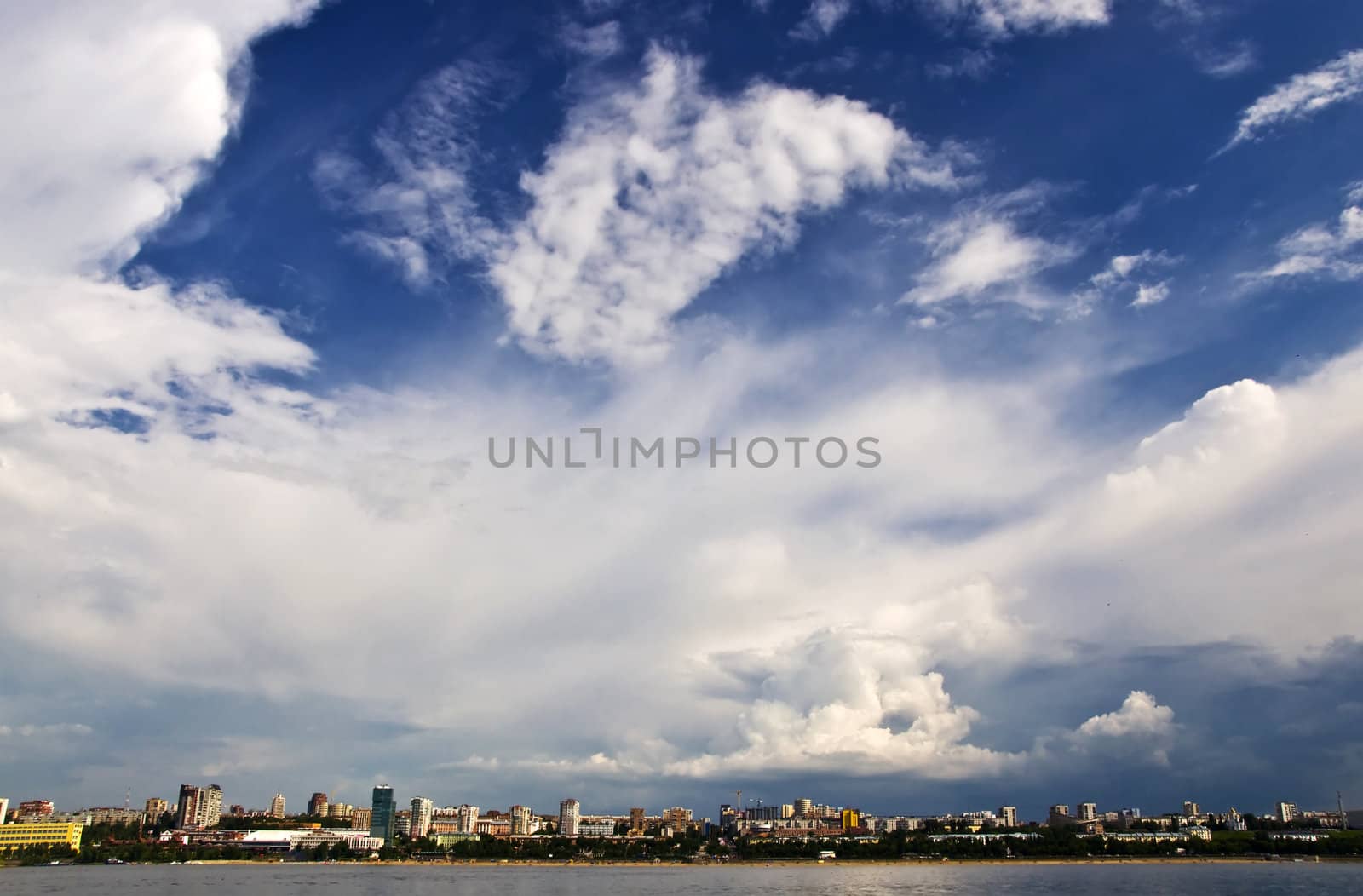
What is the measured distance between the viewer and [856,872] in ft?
407

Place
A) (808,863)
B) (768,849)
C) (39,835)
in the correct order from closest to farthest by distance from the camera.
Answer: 1. (39,835)
2. (808,863)
3. (768,849)

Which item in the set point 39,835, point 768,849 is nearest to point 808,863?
point 768,849

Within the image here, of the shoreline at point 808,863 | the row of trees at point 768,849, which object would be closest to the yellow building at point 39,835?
the row of trees at point 768,849

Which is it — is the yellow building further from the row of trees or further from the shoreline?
the shoreline

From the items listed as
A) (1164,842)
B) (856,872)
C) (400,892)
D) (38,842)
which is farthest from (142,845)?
(1164,842)

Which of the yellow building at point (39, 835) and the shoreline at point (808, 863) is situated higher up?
the yellow building at point (39, 835)

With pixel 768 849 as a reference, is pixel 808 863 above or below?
below

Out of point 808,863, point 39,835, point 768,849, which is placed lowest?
point 808,863

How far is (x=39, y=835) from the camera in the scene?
14788cm

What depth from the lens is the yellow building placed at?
14488 cm

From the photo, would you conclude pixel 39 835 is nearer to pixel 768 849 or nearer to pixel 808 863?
pixel 768 849

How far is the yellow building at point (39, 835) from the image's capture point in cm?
14488

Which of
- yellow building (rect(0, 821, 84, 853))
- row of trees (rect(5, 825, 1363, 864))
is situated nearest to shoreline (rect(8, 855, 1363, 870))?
row of trees (rect(5, 825, 1363, 864))

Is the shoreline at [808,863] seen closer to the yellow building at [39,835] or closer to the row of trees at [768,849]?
the row of trees at [768,849]
